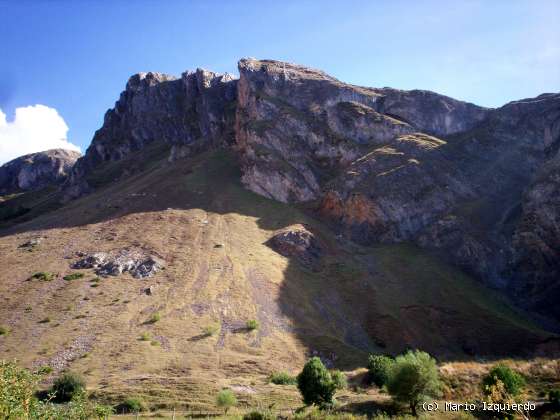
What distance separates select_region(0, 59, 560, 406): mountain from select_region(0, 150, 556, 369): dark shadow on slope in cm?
28

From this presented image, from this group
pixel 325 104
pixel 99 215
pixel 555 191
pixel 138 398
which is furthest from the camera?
pixel 325 104

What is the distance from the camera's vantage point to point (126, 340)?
147ft

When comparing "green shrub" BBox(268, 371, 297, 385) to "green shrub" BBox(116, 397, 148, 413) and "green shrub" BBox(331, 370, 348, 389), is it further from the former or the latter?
"green shrub" BBox(116, 397, 148, 413)

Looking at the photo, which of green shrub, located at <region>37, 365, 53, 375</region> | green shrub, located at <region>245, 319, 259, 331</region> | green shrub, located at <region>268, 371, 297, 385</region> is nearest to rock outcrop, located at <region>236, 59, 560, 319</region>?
green shrub, located at <region>245, 319, 259, 331</region>

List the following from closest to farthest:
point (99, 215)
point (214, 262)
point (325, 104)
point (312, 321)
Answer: point (312, 321) → point (214, 262) → point (99, 215) → point (325, 104)

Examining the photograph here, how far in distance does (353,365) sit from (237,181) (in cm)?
5351

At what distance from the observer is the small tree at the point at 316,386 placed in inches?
1228

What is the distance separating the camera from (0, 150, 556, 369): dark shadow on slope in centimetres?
5259

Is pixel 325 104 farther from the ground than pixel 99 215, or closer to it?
farther from the ground

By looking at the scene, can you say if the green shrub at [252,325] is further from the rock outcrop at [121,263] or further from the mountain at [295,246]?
the rock outcrop at [121,263]

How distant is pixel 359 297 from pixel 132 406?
36209mm

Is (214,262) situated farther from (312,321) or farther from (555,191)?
(555,191)

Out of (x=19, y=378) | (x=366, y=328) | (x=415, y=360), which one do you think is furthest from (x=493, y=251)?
(x=19, y=378)

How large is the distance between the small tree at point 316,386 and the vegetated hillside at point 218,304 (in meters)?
2.77
